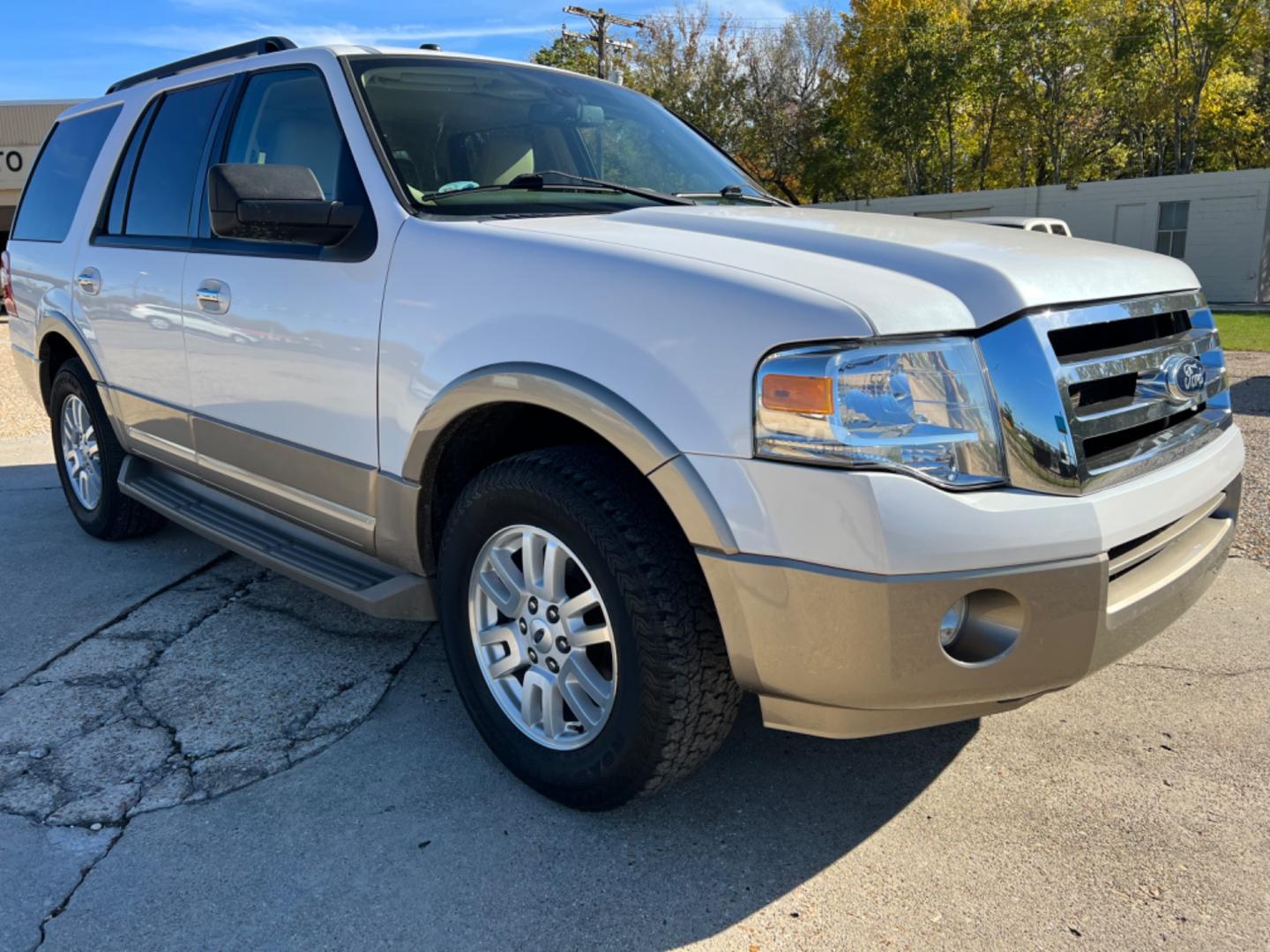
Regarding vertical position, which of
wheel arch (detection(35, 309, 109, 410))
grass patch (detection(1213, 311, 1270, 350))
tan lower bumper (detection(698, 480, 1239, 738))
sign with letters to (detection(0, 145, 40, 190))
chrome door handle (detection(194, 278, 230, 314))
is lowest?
grass patch (detection(1213, 311, 1270, 350))

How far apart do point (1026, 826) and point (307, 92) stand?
10.1ft

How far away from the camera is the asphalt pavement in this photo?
84.3 inches

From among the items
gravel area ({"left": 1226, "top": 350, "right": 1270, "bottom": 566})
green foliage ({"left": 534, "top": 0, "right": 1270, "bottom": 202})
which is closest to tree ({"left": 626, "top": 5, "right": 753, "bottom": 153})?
green foliage ({"left": 534, "top": 0, "right": 1270, "bottom": 202})

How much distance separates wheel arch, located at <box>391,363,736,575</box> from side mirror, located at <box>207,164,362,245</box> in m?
0.67

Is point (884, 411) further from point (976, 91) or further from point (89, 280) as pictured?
point (976, 91)

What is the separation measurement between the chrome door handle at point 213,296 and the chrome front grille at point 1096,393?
247 cm

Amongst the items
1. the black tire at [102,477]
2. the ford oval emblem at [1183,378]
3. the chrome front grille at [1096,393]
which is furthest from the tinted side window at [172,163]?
the ford oval emblem at [1183,378]

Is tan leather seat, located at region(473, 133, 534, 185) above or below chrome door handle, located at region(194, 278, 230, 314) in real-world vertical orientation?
above

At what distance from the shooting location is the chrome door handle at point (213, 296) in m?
3.30

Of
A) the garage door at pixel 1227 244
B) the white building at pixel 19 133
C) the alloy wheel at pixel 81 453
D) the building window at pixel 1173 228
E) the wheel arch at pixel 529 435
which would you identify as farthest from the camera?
the white building at pixel 19 133

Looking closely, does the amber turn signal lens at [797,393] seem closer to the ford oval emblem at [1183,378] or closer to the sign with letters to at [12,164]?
the ford oval emblem at [1183,378]

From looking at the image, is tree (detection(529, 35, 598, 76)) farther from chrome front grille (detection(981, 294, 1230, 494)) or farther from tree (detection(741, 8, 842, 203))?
chrome front grille (detection(981, 294, 1230, 494))

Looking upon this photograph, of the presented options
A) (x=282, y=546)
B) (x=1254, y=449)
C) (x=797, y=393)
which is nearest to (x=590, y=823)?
(x=797, y=393)

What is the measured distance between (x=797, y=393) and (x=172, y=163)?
3152mm
